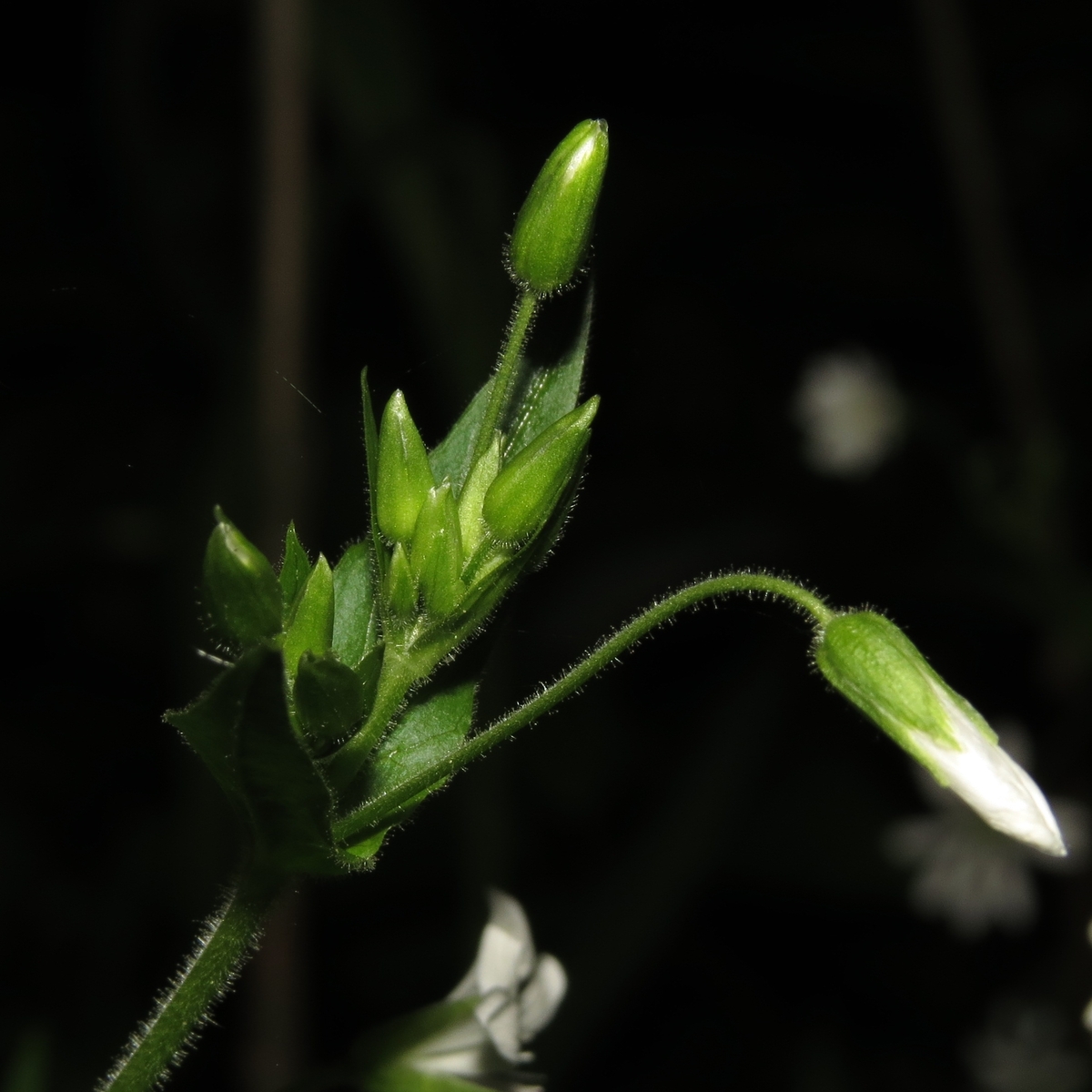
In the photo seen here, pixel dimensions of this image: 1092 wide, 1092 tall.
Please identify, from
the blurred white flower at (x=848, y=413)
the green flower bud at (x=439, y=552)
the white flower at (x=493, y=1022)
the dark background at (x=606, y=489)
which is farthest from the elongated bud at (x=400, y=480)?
the blurred white flower at (x=848, y=413)

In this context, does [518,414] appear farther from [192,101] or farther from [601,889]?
[192,101]

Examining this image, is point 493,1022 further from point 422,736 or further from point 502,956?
point 422,736

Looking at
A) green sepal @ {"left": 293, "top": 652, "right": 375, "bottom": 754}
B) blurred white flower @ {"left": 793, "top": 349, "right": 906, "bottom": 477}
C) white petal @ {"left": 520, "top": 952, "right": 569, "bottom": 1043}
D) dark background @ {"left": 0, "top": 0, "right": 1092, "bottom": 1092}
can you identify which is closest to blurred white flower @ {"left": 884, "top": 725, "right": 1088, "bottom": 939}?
dark background @ {"left": 0, "top": 0, "right": 1092, "bottom": 1092}

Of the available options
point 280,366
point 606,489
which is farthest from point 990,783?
point 606,489

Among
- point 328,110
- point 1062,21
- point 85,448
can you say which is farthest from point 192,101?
point 1062,21

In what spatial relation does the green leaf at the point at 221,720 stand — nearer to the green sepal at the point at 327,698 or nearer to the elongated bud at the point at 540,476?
→ the green sepal at the point at 327,698
